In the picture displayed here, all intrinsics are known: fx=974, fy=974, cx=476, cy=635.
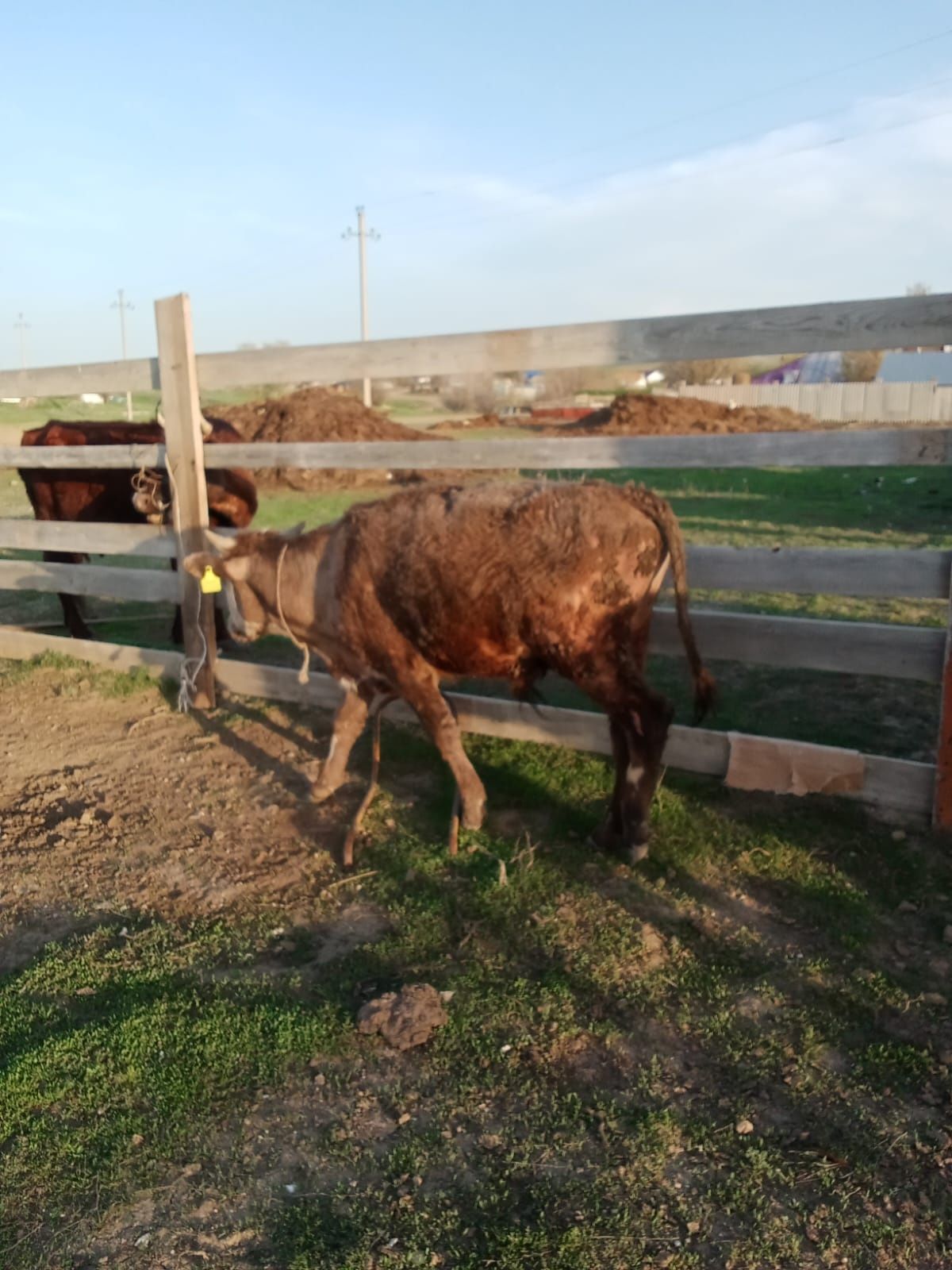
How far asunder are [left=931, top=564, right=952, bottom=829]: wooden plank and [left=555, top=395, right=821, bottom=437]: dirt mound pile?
24.9 meters

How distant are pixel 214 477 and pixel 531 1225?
6.46m

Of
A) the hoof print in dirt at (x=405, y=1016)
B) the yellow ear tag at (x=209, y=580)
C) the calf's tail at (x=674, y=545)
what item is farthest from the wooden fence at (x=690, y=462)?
the hoof print in dirt at (x=405, y=1016)

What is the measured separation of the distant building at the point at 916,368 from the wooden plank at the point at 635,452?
42775 millimetres

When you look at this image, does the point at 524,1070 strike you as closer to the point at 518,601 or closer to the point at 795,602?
the point at 518,601

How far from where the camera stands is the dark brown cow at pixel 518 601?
422 cm

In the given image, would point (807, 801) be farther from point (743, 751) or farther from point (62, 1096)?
point (62, 1096)

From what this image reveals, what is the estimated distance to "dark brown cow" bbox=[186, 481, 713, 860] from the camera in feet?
13.9

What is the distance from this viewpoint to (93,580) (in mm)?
7414

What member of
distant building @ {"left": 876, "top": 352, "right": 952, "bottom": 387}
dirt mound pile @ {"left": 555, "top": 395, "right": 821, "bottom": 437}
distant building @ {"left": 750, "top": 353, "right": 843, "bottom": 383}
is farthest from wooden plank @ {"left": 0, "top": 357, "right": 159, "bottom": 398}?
distant building @ {"left": 750, "top": 353, "right": 843, "bottom": 383}

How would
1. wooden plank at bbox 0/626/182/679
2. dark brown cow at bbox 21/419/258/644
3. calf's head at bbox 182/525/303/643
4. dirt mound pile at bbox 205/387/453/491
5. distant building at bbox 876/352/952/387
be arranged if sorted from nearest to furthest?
calf's head at bbox 182/525/303/643 < wooden plank at bbox 0/626/182/679 < dark brown cow at bbox 21/419/258/644 < dirt mound pile at bbox 205/387/453/491 < distant building at bbox 876/352/952/387

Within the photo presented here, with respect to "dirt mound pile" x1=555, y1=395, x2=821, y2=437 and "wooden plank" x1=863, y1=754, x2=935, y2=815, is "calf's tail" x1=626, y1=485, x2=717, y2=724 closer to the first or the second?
"wooden plank" x1=863, y1=754, x2=935, y2=815

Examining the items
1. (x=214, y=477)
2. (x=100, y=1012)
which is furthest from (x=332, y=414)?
(x=100, y=1012)

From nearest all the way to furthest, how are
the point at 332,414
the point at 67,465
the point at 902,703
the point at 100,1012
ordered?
1. the point at 100,1012
2. the point at 902,703
3. the point at 67,465
4. the point at 332,414

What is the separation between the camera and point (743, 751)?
4785 millimetres
